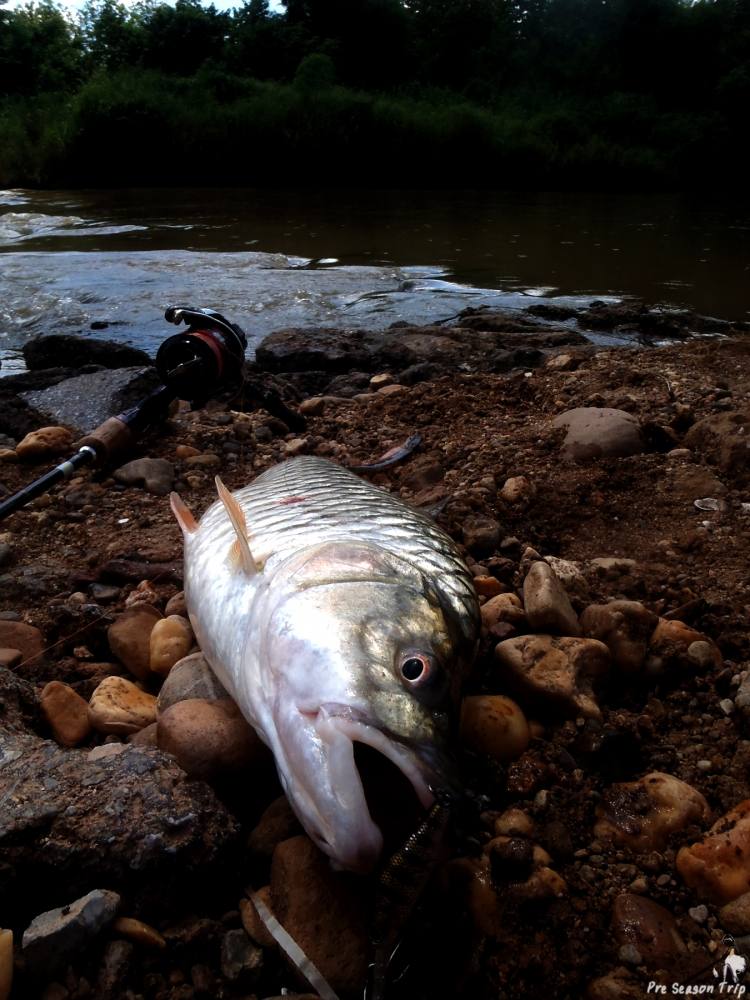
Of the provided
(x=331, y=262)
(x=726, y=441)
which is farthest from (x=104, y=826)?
(x=331, y=262)

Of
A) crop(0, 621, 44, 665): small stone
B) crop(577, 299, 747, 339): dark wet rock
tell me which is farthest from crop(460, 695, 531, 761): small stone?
crop(577, 299, 747, 339): dark wet rock

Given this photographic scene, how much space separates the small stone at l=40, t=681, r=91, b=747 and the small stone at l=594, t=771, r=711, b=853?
5.04 feet

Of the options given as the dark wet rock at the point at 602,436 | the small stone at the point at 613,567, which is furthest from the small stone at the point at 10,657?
the dark wet rock at the point at 602,436

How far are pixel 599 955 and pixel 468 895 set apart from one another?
1.03 ft

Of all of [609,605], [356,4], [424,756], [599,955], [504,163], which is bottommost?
[599,955]

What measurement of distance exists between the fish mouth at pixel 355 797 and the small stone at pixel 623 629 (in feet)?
3.73

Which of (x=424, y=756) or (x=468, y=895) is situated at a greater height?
(x=424, y=756)

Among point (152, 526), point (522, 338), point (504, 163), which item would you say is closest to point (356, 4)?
point (504, 163)

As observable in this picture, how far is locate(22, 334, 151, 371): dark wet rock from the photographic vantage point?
7281 millimetres

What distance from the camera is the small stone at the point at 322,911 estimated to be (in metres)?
1.57

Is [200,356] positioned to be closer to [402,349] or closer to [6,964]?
[402,349]

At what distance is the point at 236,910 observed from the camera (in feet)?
5.64

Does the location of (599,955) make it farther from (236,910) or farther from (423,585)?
(423,585)

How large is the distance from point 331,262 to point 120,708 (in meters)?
12.4
